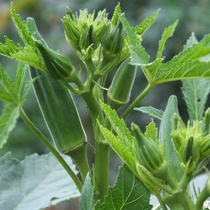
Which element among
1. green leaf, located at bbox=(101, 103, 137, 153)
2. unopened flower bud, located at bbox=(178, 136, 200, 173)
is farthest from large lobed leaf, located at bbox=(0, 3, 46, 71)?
unopened flower bud, located at bbox=(178, 136, 200, 173)

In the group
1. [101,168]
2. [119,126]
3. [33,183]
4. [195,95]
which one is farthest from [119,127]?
[33,183]

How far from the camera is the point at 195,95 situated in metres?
0.70

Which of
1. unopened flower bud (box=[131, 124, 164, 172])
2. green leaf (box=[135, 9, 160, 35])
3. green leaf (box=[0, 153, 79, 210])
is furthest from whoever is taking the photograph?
green leaf (box=[0, 153, 79, 210])

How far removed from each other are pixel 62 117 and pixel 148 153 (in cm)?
18

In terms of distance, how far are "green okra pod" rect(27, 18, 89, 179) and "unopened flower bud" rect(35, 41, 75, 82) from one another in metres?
0.06

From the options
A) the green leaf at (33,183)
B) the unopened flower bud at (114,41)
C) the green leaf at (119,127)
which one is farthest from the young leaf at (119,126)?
the green leaf at (33,183)

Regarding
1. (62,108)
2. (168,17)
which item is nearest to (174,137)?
(62,108)

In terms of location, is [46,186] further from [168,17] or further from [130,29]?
[168,17]

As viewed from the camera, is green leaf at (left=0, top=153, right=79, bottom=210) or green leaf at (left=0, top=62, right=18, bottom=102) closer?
green leaf at (left=0, top=62, right=18, bottom=102)

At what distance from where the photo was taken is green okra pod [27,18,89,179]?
0.64 metres

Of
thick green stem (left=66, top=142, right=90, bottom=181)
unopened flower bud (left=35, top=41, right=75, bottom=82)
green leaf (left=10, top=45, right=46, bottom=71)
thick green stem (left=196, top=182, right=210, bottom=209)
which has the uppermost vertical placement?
green leaf (left=10, top=45, right=46, bottom=71)

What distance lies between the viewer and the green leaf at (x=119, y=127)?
1.72ft

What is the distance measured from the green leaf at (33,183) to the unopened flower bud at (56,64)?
0.26m

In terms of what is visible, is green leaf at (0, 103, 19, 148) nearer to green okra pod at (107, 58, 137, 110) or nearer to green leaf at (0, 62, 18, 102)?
green leaf at (0, 62, 18, 102)
